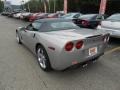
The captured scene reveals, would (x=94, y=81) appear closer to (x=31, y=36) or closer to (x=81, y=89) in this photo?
(x=81, y=89)

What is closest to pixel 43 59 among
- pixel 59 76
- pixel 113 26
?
pixel 59 76

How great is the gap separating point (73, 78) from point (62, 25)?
171 cm

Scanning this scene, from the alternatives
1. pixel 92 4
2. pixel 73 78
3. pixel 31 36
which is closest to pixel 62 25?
pixel 31 36

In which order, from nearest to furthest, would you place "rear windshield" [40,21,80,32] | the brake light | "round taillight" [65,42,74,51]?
"round taillight" [65,42,74,51] → "rear windshield" [40,21,80,32] → the brake light

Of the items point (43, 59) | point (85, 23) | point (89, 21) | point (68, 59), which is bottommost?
point (43, 59)

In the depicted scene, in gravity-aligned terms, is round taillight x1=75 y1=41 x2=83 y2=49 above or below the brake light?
above

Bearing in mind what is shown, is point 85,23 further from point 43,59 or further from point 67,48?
point 67,48

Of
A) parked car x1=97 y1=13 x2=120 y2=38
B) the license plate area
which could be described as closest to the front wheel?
the license plate area

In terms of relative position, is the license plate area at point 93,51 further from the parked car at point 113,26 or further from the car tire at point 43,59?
the parked car at point 113,26

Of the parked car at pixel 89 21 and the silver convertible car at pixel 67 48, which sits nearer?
the silver convertible car at pixel 67 48

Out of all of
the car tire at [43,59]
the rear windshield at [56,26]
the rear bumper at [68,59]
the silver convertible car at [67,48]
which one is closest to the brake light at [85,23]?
the rear windshield at [56,26]

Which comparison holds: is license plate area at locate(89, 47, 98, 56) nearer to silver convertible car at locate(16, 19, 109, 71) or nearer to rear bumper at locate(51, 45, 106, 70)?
silver convertible car at locate(16, 19, 109, 71)

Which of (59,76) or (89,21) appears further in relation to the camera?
(89,21)

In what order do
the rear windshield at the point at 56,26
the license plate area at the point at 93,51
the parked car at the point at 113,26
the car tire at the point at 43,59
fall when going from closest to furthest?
the license plate area at the point at 93,51
the car tire at the point at 43,59
the rear windshield at the point at 56,26
the parked car at the point at 113,26
